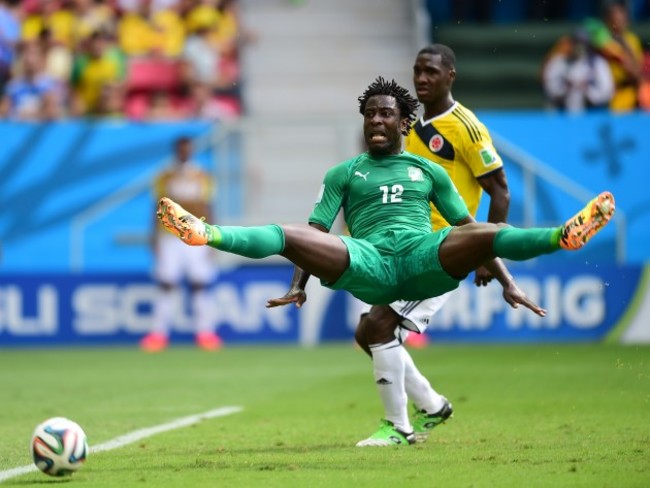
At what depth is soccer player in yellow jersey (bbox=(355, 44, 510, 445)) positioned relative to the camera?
904 cm

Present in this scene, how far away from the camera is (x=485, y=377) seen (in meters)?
14.0

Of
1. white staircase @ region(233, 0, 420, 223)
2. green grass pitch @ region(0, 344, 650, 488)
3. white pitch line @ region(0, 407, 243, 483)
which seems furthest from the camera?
white staircase @ region(233, 0, 420, 223)

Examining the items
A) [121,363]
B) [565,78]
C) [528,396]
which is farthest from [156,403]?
[565,78]

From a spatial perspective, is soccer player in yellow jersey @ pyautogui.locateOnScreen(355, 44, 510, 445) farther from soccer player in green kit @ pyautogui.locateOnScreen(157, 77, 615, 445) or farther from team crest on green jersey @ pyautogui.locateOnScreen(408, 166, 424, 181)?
team crest on green jersey @ pyautogui.locateOnScreen(408, 166, 424, 181)

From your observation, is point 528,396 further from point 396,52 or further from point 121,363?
point 396,52

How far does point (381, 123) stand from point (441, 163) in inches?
45.9

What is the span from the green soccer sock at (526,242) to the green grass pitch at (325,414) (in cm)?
109

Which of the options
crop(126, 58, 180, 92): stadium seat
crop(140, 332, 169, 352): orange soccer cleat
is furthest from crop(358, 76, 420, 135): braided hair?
crop(126, 58, 180, 92): stadium seat

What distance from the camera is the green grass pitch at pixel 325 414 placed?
729 centimetres

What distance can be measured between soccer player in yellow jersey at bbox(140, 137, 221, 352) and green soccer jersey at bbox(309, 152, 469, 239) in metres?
10.1

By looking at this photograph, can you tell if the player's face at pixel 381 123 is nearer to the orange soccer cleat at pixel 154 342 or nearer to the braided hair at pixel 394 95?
the braided hair at pixel 394 95

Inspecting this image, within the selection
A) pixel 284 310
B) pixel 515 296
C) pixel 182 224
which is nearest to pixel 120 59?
pixel 284 310

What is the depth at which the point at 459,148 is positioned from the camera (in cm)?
933

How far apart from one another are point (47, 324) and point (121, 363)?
9.91 feet
